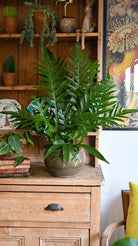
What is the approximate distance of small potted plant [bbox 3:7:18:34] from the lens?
1.80m

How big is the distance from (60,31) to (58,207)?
1.24m

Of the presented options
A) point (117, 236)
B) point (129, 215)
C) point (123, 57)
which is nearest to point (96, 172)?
point (129, 215)

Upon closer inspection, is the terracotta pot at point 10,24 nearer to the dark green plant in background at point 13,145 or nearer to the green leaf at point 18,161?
the dark green plant in background at point 13,145

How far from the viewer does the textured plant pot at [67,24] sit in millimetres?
1747

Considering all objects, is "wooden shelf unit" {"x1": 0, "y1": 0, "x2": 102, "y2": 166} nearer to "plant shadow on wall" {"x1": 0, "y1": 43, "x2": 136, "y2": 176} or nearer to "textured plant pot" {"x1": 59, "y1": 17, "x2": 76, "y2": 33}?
"textured plant pot" {"x1": 59, "y1": 17, "x2": 76, "y2": 33}

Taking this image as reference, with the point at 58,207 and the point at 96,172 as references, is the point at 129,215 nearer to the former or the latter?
the point at 96,172

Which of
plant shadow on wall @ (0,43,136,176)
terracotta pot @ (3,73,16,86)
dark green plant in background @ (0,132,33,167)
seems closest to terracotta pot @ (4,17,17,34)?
terracotta pot @ (3,73,16,86)

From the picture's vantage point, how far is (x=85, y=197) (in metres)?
1.51

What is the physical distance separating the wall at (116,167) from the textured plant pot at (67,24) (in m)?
0.80

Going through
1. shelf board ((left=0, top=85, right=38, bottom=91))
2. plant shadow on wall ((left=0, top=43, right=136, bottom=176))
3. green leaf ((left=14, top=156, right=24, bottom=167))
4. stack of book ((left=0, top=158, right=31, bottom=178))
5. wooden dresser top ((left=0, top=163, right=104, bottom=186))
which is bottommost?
wooden dresser top ((left=0, top=163, right=104, bottom=186))

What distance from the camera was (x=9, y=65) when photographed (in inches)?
74.4

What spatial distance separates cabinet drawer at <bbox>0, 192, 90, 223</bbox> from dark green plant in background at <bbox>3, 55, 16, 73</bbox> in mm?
893

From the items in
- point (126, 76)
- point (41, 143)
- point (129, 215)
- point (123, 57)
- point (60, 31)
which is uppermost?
point (60, 31)

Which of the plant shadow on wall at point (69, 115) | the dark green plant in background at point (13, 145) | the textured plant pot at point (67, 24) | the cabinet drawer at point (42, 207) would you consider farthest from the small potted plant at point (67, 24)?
the cabinet drawer at point (42, 207)
